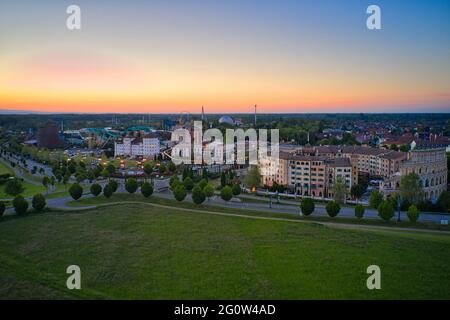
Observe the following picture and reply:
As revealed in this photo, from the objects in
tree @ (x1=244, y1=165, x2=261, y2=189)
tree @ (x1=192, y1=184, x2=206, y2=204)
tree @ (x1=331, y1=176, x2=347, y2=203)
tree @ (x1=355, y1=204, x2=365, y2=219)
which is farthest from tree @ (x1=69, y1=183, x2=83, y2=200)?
tree @ (x1=355, y1=204, x2=365, y2=219)

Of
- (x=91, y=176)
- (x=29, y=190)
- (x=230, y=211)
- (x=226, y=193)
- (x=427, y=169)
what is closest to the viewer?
(x=230, y=211)

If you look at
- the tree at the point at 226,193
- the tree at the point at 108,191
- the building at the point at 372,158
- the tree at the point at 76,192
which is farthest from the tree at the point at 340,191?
the tree at the point at 76,192

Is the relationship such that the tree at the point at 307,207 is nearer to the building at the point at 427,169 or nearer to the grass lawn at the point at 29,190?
the building at the point at 427,169

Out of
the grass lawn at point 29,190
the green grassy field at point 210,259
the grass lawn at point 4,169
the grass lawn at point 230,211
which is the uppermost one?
the grass lawn at point 4,169

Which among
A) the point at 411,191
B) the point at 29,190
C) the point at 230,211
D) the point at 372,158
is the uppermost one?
the point at 372,158

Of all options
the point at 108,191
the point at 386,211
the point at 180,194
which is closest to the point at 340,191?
the point at 386,211

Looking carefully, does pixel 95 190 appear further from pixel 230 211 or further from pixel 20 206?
pixel 230 211

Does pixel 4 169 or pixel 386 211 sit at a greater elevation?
pixel 4 169
